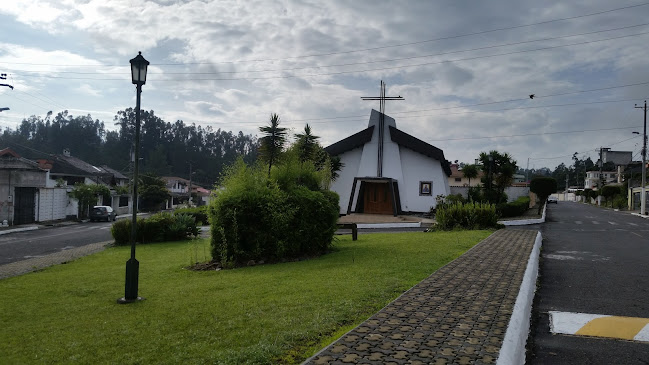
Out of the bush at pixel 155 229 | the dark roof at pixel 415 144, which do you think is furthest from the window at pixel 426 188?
the bush at pixel 155 229

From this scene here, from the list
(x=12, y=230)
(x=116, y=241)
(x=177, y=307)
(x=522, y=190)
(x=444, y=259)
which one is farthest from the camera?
(x=522, y=190)

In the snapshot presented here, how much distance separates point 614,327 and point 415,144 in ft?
97.0

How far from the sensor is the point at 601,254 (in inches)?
500

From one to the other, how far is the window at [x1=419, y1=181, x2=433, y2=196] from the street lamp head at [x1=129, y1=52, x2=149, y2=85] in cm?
2861

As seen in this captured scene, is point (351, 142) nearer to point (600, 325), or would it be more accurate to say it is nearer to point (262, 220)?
point (262, 220)

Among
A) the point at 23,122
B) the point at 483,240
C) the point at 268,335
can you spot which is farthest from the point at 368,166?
the point at 23,122

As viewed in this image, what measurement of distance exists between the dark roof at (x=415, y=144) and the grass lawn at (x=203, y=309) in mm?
23294

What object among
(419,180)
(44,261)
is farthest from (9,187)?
(419,180)

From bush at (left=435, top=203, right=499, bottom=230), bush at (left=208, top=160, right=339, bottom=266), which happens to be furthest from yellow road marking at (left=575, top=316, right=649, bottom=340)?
bush at (left=435, top=203, right=499, bottom=230)

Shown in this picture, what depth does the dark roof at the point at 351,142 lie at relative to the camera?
35.4 meters

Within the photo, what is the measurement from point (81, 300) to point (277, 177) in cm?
618

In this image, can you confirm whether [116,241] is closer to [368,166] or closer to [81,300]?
[81,300]

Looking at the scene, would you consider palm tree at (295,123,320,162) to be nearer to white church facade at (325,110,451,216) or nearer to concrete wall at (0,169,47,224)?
white church facade at (325,110,451,216)

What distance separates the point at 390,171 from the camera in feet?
116
